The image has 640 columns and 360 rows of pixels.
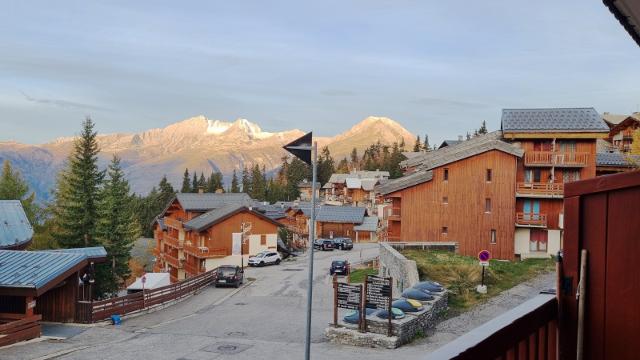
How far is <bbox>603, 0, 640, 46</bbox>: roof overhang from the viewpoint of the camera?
295cm

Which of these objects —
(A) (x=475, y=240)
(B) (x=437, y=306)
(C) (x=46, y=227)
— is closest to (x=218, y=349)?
(B) (x=437, y=306)

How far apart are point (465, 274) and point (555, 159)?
17.1m

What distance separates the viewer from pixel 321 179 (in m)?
158

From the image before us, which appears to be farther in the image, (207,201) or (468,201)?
(207,201)

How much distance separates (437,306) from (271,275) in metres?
26.5

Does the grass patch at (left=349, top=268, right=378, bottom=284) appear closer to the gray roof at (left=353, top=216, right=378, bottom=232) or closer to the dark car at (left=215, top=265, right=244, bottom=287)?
the dark car at (left=215, top=265, right=244, bottom=287)

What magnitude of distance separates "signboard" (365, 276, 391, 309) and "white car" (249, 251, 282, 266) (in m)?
36.1

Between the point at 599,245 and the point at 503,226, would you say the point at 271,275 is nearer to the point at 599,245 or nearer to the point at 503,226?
the point at 503,226

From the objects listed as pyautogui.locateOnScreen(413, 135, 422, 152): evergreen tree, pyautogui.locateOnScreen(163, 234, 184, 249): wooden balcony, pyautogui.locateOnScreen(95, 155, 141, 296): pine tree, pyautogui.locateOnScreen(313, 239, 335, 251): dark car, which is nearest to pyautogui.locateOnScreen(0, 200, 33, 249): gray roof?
pyautogui.locateOnScreen(95, 155, 141, 296): pine tree

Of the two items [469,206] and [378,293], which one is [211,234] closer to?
[469,206]

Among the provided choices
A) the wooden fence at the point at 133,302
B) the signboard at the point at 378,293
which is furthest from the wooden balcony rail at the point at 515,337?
the wooden fence at the point at 133,302

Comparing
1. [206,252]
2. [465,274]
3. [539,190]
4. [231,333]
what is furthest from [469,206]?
[206,252]

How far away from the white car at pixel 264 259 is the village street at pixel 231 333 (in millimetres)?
17412

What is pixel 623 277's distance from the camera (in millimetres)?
3035
